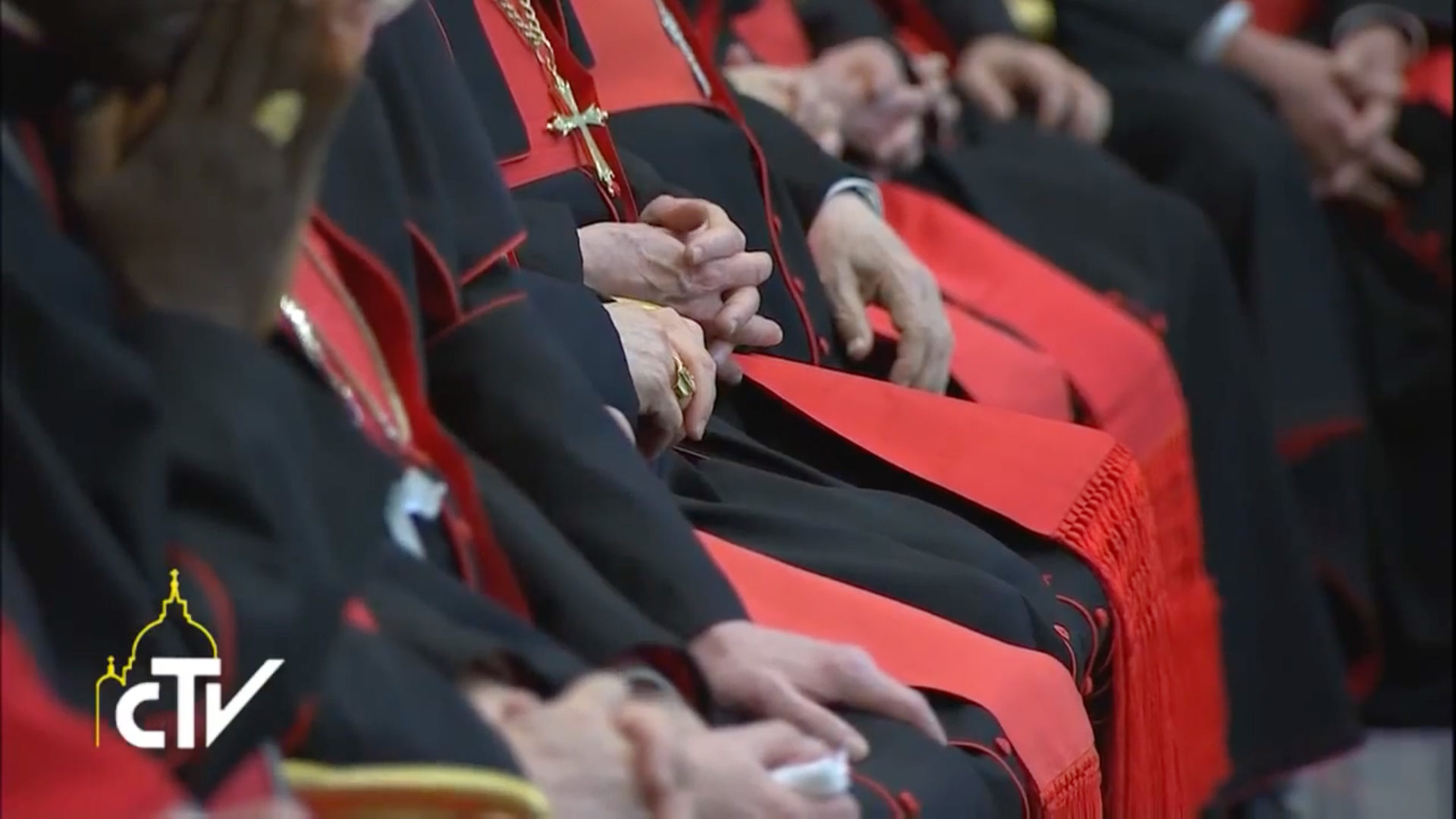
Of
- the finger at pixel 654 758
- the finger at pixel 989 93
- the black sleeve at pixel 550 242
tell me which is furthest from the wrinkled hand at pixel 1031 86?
the finger at pixel 654 758

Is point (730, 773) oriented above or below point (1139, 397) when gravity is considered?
above

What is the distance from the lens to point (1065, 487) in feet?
4.58

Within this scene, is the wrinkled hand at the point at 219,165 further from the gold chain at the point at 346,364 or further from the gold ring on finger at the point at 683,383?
the gold ring on finger at the point at 683,383

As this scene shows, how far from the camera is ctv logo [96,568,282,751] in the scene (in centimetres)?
75

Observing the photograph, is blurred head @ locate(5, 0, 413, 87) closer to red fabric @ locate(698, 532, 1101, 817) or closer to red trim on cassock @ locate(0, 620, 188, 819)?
red trim on cassock @ locate(0, 620, 188, 819)

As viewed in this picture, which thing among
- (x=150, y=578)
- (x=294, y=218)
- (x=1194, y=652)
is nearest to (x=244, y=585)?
(x=150, y=578)

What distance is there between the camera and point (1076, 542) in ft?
4.49

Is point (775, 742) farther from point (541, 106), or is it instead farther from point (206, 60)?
point (541, 106)

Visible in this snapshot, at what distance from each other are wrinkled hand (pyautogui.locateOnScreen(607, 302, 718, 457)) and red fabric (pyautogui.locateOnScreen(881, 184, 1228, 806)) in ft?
1.85

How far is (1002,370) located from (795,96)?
373 millimetres

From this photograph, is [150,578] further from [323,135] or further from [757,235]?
[757,235]

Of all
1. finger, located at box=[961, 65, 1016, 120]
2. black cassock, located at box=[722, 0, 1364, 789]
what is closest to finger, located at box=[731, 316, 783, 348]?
black cassock, located at box=[722, 0, 1364, 789]

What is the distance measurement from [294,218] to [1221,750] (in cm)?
126

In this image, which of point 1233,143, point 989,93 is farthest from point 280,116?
point 1233,143
